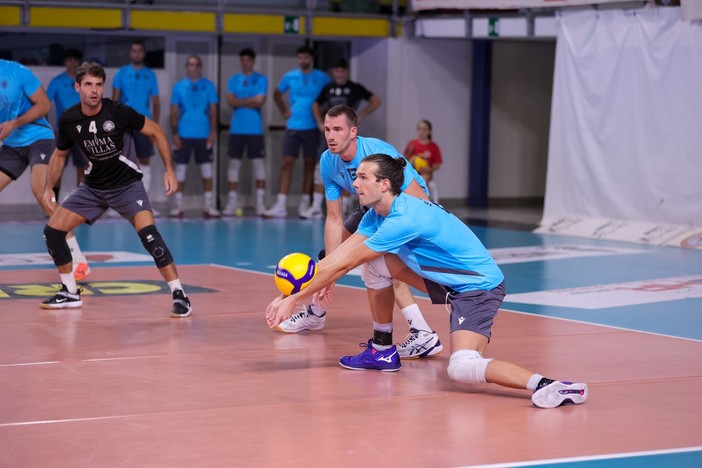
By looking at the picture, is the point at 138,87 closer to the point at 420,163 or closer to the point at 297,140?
the point at 297,140

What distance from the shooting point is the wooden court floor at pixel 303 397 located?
5.73 m

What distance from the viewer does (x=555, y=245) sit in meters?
15.9

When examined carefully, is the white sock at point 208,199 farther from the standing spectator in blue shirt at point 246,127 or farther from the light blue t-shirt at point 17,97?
the light blue t-shirt at point 17,97

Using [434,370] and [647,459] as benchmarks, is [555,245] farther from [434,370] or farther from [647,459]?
[647,459]

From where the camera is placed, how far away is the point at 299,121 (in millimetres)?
19438

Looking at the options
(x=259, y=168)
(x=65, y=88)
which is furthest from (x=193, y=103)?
(x=65, y=88)

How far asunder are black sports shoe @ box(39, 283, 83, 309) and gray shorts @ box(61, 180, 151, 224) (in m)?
0.69

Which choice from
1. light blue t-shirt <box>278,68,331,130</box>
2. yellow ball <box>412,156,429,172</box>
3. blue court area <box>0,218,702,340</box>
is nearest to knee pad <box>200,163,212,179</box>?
blue court area <box>0,218,702,340</box>

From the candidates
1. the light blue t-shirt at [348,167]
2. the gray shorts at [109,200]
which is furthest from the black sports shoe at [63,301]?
the light blue t-shirt at [348,167]

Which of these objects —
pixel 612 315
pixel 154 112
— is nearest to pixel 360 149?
pixel 612 315

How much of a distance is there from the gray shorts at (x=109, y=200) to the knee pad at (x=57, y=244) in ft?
0.75

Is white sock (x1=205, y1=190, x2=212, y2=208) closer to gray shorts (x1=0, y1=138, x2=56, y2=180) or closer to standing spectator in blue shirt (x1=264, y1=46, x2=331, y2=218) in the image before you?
standing spectator in blue shirt (x1=264, y1=46, x2=331, y2=218)

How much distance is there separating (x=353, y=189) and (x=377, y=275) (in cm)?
71

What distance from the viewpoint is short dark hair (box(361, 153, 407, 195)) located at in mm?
7137
